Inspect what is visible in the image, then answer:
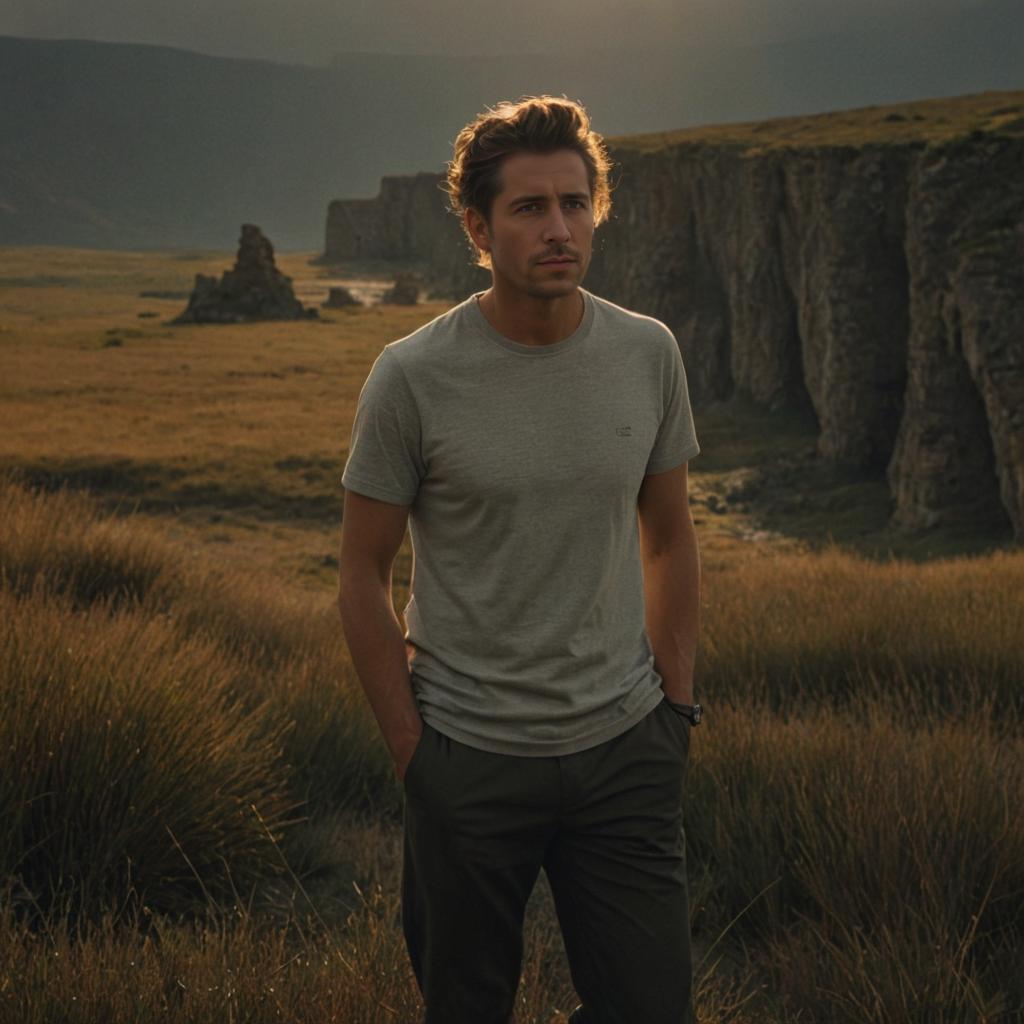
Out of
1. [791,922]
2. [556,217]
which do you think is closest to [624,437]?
[556,217]

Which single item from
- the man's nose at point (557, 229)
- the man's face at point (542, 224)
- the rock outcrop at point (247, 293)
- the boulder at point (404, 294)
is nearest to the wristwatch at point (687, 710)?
the man's face at point (542, 224)

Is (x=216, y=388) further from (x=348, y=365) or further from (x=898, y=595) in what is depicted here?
(x=898, y=595)

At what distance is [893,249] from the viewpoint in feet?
92.2

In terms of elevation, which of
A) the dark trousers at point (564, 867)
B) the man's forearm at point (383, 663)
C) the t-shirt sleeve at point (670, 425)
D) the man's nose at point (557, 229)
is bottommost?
the dark trousers at point (564, 867)

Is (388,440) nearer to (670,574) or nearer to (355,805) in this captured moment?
(670,574)

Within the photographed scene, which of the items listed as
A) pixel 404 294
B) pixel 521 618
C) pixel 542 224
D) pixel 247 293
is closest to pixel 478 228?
pixel 542 224

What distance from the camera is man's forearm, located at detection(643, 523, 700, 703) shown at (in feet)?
10.6

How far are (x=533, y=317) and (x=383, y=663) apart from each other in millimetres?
823

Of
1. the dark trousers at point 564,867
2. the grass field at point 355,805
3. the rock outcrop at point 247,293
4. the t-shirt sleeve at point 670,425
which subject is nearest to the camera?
the dark trousers at point 564,867

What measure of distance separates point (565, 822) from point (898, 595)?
251 inches

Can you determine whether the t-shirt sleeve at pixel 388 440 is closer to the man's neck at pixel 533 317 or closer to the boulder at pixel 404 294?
the man's neck at pixel 533 317

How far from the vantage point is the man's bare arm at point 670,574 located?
3.25 metres

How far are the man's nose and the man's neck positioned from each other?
0.12 metres

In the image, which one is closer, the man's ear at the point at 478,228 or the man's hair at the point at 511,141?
the man's hair at the point at 511,141
